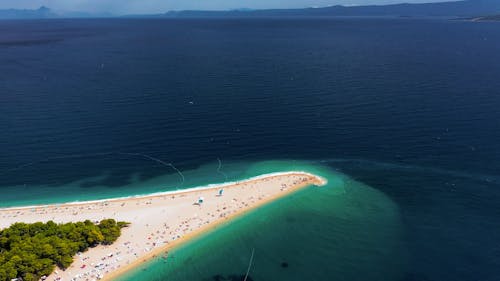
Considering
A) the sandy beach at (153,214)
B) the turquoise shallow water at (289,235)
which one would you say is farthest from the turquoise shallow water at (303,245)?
the sandy beach at (153,214)

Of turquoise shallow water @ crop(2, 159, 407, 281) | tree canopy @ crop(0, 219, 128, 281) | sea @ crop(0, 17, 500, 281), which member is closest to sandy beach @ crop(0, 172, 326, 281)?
tree canopy @ crop(0, 219, 128, 281)

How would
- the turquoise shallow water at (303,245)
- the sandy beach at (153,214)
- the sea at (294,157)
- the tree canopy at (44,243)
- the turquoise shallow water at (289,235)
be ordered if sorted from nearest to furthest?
1. the tree canopy at (44,243)
2. the turquoise shallow water at (303,245)
3. the turquoise shallow water at (289,235)
4. the sandy beach at (153,214)
5. the sea at (294,157)

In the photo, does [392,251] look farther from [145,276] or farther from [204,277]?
[145,276]

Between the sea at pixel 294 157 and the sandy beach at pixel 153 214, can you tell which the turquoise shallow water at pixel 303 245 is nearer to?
the sea at pixel 294 157

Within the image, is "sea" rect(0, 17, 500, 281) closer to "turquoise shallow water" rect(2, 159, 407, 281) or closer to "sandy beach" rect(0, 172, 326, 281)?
"turquoise shallow water" rect(2, 159, 407, 281)

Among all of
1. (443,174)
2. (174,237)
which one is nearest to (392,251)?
(443,174)

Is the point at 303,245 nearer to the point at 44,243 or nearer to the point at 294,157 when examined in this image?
the point at 294,157
